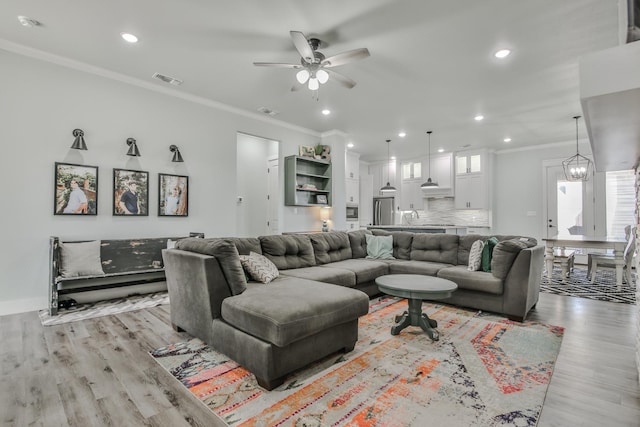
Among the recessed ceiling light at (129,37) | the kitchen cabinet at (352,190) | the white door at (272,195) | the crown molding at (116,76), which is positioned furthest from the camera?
the kitchen cabinet at (352,190)

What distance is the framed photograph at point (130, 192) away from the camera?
4070 mm

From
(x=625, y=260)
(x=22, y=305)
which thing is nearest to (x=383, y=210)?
(x=625, y=260)

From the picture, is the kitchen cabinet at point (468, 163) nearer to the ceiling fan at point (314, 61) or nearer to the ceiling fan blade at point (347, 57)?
the ceiling fan at point (314, 61)

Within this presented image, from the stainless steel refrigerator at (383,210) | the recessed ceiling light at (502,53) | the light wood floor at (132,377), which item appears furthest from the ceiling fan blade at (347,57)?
the stainless steel refrigerator at (383,210)

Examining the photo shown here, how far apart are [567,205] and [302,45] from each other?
24.9 feet

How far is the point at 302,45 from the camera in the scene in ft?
9.07

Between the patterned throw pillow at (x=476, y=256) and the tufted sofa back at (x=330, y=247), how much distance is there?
168 centimetres

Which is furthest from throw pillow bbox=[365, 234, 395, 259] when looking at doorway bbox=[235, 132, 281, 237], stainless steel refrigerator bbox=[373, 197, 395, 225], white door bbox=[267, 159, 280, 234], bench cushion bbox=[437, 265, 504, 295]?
stainless steel refrigerator bbox=[373, 197, 395, 225]

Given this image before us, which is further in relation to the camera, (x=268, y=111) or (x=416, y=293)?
(x=268, y=111)

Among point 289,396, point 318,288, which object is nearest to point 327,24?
point 318,288

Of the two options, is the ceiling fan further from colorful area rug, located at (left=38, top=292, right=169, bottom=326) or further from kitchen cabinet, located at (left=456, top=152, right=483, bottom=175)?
kitchen cabinet, located at (left=456, top=152, right=483, bottom=175)

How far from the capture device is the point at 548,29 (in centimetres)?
296

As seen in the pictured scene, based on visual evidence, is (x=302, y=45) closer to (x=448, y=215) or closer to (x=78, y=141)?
(x=78, y=141)

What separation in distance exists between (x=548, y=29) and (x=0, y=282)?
6.26 m
